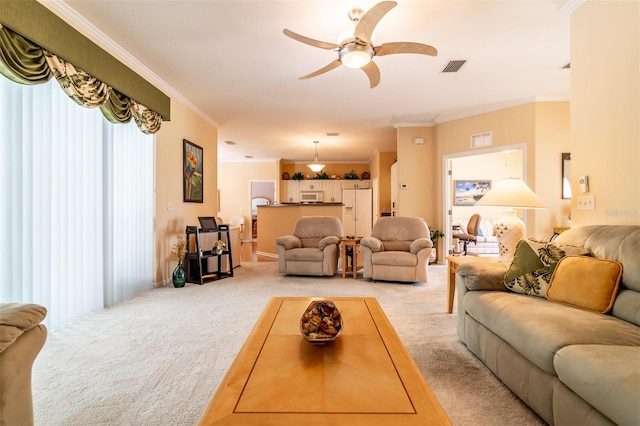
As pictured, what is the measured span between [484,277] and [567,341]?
0.88 metres

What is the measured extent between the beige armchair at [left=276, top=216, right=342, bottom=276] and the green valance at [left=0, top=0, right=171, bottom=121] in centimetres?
278

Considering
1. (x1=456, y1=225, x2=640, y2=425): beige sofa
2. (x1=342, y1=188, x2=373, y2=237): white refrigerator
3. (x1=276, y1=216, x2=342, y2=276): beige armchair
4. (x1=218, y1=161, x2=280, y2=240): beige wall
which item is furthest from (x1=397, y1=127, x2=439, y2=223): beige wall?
(x1=218, y1=161, x2=280, y2=240): beige wall

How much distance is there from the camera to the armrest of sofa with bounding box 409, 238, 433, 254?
431 cm

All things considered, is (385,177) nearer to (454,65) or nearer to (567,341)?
(454,65)

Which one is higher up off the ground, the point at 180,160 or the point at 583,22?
the point at 583,22

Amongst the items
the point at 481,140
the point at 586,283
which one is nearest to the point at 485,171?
the point at 481,140

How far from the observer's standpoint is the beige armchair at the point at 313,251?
476 centimetres

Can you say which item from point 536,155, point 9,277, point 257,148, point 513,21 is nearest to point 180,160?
point 9,277

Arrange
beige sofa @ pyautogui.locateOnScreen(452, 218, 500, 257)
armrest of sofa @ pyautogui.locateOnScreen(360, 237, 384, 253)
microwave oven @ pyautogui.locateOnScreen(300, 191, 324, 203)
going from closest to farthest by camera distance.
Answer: armrest of sofa @ pyautogui.locateOnScreen(360, 237, 384, 253)
beige sofa @ pyautogui.locateOnScreen(452, 218, 500, 257)
microwave oven @ pyautogui.locateOnScreen(300, 191, 324, 203)

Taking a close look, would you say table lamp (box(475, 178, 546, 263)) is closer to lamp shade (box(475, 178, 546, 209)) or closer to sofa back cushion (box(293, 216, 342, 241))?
lamp shade (box(475, 178, 546, 209))

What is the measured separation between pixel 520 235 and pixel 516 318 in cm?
126

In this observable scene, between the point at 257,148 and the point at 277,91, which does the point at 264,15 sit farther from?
the point at 257,148

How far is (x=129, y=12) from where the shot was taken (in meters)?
2.62

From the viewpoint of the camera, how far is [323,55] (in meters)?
3.36
